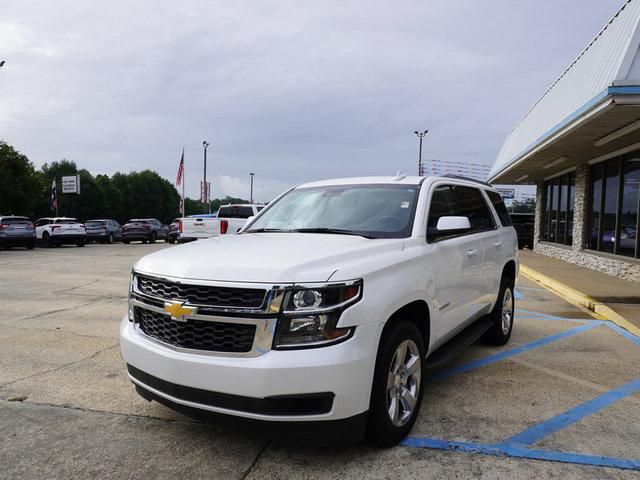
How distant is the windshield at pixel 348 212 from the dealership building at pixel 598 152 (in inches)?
196

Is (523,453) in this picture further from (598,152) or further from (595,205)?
(595,205)

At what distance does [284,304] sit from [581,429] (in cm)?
247

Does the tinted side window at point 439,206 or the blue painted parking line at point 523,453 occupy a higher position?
the tinted side window at point 439,206

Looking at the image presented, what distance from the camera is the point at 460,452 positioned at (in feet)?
10.6

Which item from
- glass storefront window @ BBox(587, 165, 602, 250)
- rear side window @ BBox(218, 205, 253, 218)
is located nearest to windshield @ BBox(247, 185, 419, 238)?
glass storefront window @ BBox(587, 165, 602, 250)

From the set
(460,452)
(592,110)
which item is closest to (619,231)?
(592,110)

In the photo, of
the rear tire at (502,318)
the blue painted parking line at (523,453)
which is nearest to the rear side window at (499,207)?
the rear tire at (502,318)

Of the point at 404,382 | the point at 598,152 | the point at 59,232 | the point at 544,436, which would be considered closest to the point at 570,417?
the point at 544,436

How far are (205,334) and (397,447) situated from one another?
4.81 ft

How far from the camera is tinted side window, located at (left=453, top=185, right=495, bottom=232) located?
4950 millimetres

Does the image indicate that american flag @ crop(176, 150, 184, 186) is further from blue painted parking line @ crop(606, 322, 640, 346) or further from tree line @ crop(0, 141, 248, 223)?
blue painted parking line @ crop(606, 322, 640, 346)

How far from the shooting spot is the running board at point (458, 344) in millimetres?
3904

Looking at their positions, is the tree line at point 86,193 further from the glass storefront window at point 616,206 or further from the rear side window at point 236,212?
the glass storefront window at point 616,206

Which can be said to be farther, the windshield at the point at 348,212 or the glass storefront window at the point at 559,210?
the glass storefront window at the point at 559,210
